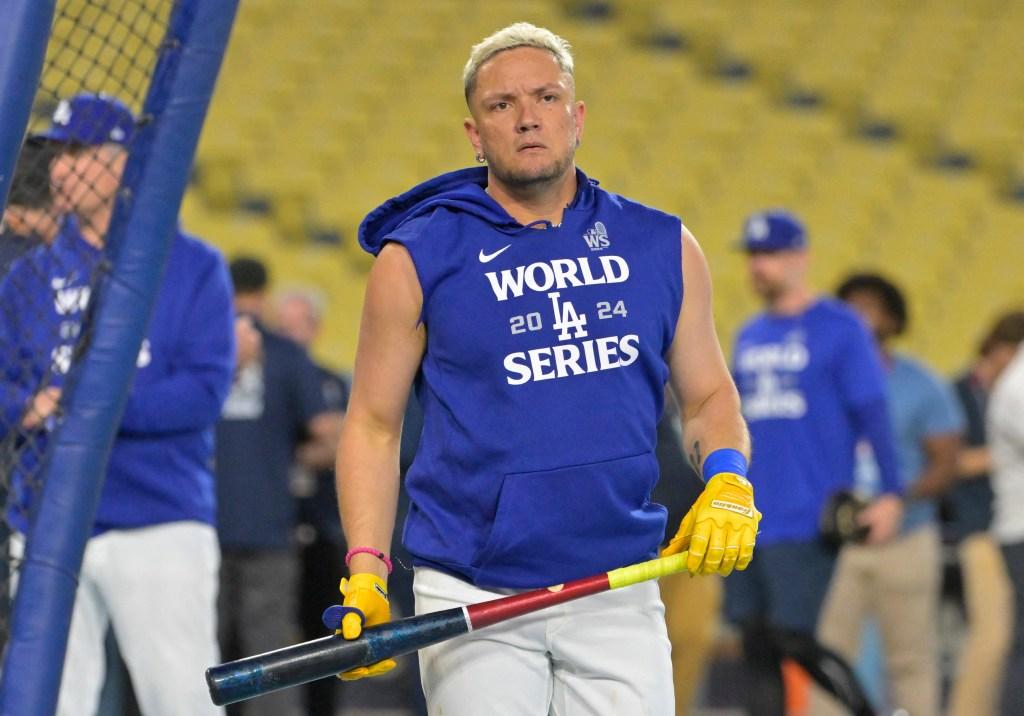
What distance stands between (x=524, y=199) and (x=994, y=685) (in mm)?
4569

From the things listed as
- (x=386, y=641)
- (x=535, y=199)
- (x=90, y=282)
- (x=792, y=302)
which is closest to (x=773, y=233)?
(x=792, y=302)

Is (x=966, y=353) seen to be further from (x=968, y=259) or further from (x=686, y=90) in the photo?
(x=686, y=90)

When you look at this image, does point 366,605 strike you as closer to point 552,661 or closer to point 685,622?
point 552,661

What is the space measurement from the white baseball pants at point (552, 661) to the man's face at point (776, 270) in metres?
3.63

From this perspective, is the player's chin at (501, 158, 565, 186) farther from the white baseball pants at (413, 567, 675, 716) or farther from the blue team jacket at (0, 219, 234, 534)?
the blue team jacket at (0, 219, 234, 534)

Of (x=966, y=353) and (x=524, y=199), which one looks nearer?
(x=524, y=199)

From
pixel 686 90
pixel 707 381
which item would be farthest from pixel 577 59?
pixel 707 381

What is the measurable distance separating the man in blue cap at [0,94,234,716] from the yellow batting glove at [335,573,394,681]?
48.9 inches

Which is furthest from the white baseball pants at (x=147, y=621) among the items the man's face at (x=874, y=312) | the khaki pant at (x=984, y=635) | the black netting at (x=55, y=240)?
the man's face at (x=874, y=312)

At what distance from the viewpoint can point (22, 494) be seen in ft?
14.9

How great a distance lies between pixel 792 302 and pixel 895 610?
1.40 metres

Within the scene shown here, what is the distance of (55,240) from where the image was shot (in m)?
4.53

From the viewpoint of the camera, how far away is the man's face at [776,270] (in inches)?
270

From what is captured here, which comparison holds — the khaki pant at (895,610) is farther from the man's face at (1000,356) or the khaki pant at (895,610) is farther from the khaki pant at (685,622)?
the man's face at (1000,356)
